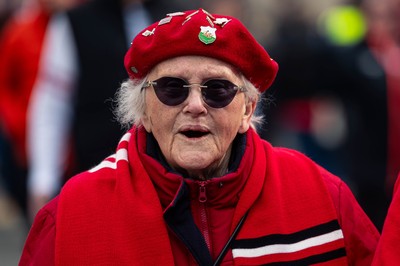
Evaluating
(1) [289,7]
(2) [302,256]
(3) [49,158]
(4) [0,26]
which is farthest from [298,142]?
(2) [302,256]

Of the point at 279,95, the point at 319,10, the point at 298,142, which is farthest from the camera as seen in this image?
the point at 319,10

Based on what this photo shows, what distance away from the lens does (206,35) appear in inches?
213

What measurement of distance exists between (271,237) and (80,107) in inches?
123

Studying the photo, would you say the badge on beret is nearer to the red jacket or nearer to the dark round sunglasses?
the dark round sunglasses

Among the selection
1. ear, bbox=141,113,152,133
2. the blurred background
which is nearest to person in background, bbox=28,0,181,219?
the blurred background

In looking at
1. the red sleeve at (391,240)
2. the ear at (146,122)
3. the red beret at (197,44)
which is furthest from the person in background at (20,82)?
the red sleeve at (391,240)

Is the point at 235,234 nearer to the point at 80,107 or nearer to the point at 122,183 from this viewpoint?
the point at 122,183

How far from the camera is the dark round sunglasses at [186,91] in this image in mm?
5457

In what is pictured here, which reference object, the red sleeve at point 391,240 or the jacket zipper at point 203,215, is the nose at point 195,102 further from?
the red sleeve at point 391,240

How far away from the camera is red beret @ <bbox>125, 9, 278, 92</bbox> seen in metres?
5.41

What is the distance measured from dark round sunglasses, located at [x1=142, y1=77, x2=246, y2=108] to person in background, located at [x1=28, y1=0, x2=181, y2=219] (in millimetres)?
2663

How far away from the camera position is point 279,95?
10664 mm

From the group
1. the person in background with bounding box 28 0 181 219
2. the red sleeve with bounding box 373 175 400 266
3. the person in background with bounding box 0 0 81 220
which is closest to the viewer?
the red sleeve with bounding box 373 175 400 266

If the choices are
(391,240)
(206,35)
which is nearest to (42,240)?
(206,35)
